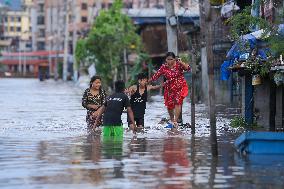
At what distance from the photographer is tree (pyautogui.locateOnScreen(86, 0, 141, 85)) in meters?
66.9

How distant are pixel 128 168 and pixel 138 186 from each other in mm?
2030

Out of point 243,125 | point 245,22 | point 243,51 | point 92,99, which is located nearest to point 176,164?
point 245,22

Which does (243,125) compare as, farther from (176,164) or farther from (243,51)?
(176,164)

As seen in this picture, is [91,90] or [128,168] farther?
[91,90]

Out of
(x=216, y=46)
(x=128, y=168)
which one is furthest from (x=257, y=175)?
(x=216, y=46)

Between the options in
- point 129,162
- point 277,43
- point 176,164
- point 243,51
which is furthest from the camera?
point 243,51

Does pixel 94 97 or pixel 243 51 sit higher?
pixel 243 51

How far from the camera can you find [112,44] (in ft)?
220

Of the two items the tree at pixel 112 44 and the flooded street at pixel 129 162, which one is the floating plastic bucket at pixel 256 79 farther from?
the tree at pixel 112 44

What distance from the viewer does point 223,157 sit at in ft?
52.3

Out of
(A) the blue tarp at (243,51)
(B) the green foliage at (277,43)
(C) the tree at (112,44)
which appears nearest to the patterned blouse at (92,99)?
(A) the blue tarp at (243,51)

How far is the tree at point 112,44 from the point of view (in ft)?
219

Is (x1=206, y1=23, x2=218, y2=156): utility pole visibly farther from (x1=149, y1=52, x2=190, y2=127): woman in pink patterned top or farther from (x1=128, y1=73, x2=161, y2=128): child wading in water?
(x1=149, y1=52, x2=190, y2=127): woman in pink patterned top

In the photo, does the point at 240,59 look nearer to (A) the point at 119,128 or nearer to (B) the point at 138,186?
(A) the point at 119,128
